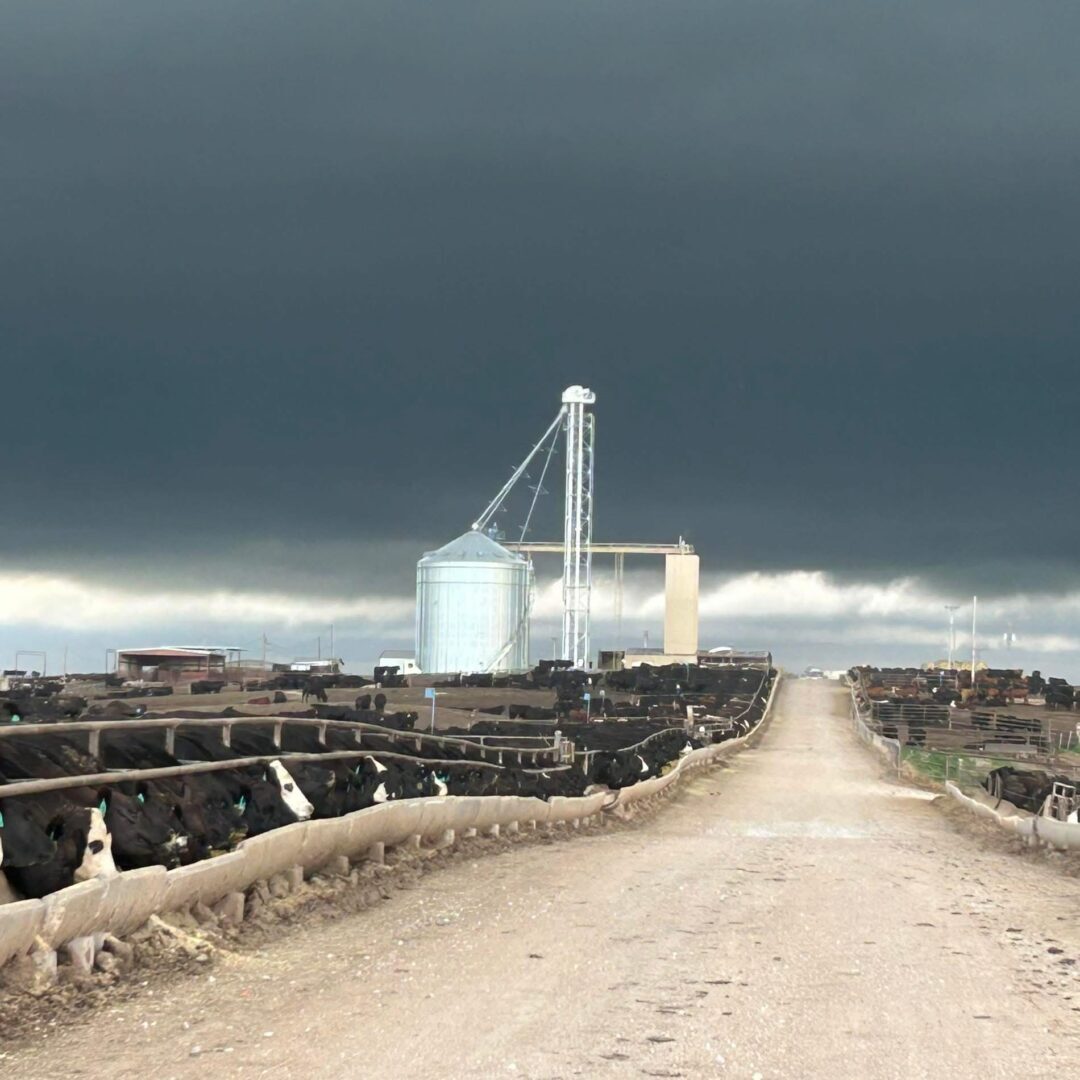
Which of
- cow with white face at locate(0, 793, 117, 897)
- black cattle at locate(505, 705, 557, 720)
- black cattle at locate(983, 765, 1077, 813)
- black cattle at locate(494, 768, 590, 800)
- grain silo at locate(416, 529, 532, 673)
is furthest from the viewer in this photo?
grain silo at locate(416, 529, 532, 673)

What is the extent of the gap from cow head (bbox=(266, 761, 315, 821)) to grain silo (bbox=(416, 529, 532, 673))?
68.5m

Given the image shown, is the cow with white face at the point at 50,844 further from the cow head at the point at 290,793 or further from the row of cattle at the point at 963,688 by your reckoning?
the row of cattle at the point at 963,688

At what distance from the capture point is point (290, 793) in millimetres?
12023

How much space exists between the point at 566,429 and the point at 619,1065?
8023 centimetres

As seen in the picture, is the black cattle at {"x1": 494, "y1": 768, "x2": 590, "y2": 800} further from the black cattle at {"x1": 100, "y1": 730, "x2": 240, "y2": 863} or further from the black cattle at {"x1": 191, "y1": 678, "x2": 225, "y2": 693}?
the black cattle at {"x1": 191, "y1": 678, "x2": 225, "y2": 693}

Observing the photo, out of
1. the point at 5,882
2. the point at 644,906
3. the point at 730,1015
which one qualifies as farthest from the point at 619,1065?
the point at 644,906

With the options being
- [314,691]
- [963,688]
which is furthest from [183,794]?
[963,688]

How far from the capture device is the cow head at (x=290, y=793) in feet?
39.0

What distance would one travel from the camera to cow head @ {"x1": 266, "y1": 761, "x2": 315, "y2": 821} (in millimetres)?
11875

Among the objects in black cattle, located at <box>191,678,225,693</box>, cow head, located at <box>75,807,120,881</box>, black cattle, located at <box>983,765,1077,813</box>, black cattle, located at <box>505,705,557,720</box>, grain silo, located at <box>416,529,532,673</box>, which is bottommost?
black cattle, located at <box>983,765,1077,813</box>

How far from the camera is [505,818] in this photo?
18.5 meters

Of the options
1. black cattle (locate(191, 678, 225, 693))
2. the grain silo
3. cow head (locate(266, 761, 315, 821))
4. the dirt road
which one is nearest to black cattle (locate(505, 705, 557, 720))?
black cattle (locate(191, 678, 225, 693))

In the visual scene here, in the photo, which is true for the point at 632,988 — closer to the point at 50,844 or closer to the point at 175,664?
the point at 50,844

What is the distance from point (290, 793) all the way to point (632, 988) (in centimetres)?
464
